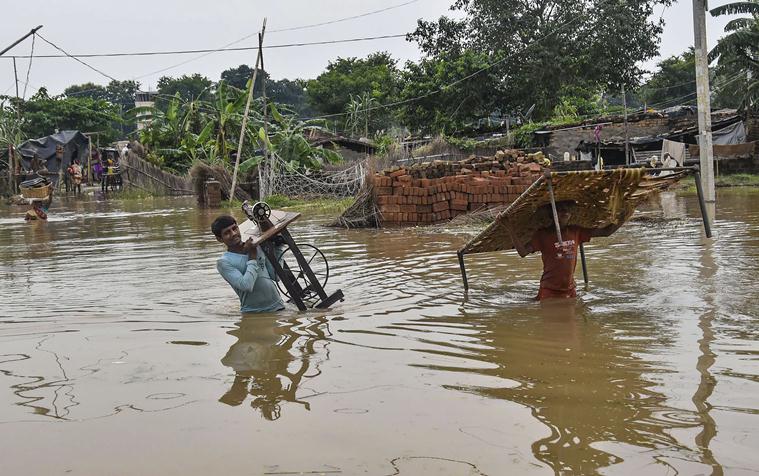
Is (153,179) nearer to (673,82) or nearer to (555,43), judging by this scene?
(555,43)

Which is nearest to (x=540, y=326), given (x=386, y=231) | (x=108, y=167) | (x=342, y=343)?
(x=342, y=343)

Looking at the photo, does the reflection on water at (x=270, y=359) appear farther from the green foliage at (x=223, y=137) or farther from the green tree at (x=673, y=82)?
the green tree at (x=673, y=82)

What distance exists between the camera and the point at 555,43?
112 ft

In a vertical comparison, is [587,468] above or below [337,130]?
below

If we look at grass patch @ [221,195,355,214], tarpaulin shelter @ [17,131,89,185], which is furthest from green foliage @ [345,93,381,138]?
grass patch @ [221,195,355,214]

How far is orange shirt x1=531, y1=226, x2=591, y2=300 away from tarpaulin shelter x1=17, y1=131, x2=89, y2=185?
30537 millimetres

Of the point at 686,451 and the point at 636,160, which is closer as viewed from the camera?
the point at 686,451

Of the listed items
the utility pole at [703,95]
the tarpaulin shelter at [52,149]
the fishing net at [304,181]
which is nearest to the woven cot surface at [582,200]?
the utility pole at [703,95]

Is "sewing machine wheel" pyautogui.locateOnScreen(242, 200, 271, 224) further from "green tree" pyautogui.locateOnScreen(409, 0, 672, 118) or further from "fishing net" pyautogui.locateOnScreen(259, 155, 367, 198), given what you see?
"green tree" pyautogui.locateOnScreen(409, 0, 672, 118)

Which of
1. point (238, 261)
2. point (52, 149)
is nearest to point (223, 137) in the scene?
point (52, 149)

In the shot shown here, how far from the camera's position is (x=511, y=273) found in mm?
8555

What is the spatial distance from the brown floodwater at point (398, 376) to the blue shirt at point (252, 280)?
0.59 ft

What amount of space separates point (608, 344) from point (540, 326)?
75 centimetres

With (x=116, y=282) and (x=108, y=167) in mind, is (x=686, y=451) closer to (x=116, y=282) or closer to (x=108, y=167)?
(x=116, y=282)
